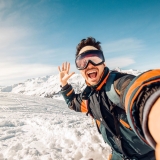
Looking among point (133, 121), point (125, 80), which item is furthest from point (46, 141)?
point (133, 121)

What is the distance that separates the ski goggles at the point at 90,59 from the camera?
2.76 metres

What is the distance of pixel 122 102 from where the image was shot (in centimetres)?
163

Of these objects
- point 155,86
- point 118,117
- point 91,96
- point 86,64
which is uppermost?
point 86,64

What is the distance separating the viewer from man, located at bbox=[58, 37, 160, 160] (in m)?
0.97

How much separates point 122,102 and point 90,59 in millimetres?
1372

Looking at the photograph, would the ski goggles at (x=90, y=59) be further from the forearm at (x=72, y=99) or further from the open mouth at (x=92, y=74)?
the forearm at (x=72, y=99)

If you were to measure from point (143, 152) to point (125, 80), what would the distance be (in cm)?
157

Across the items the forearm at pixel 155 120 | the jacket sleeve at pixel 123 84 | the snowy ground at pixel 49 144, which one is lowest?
the snowy ground at pixel 49 144

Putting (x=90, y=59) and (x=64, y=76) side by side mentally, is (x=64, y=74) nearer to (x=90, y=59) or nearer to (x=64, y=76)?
(x=64, y=76)

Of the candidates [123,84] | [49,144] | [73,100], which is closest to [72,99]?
[73,100]

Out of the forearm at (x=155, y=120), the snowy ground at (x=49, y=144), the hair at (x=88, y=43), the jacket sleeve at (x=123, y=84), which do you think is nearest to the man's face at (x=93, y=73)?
the jacket sleeve at (x=123, y=84)

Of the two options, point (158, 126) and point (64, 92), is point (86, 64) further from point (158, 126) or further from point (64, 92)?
point (158, 126)

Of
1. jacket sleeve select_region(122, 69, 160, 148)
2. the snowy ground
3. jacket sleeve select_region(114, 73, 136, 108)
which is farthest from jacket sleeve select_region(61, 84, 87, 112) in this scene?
jacket sleeve select_region(122, 69, 160, 148)

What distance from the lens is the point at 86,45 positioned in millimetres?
3383
